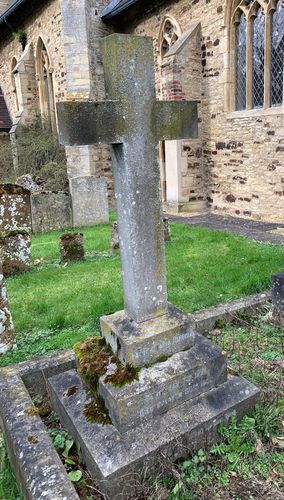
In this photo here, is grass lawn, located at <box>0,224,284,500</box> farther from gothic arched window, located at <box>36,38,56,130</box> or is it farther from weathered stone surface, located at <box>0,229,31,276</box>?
gothic arched window, located at <box>36,38,56,130</box>

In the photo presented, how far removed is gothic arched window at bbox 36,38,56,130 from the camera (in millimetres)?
15141

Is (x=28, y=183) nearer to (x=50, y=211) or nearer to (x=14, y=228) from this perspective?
(x=50, y=211)

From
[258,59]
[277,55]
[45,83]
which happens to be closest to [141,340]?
[277,55]

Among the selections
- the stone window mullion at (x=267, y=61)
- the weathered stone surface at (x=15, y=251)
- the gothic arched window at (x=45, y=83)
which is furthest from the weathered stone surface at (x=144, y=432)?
Answer: the gothic arched window at (x=45, y=83)

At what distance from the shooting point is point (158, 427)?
221cm

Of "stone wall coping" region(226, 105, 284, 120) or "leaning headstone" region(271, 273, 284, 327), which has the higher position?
"stone wall coping" region(226, 105, 284, 120)

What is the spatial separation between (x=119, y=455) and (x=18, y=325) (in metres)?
2.38

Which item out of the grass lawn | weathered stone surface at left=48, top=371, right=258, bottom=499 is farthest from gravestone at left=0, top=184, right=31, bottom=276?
weathered stone surface at left=48, top=371, right=258, bottom=499

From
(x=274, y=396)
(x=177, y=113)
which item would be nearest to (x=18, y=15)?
(x=177, y=113)

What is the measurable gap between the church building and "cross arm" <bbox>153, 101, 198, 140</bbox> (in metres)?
6.87

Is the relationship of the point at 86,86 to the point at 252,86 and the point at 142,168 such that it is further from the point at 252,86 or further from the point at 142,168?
the point at 142,168

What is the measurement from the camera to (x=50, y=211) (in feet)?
30.0

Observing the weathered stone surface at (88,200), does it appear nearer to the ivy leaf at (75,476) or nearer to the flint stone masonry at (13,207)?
the flint stone masonry at (13,207)

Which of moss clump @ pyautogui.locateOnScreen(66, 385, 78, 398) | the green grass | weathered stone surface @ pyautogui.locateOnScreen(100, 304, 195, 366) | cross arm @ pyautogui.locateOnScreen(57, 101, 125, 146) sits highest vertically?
cross arm @ pyautogui.locateOnScreen(57, 101, 125, 146)
